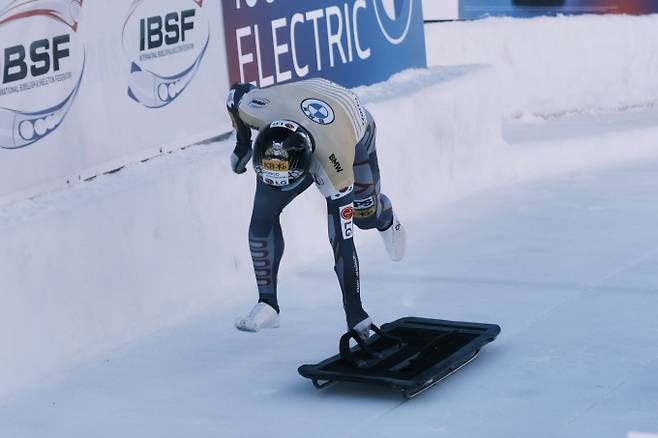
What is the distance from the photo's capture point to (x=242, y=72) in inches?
340

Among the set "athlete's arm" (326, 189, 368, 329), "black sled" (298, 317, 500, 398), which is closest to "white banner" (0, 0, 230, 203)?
"athlete's arm" (326, 189, 368, 329)

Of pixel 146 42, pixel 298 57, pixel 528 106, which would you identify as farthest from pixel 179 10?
pixel 528 106

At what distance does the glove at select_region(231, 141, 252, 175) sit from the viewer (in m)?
6.50

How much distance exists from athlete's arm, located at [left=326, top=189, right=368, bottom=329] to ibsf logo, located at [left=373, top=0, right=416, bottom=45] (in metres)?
4.59

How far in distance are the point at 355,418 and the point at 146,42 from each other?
3.21 m

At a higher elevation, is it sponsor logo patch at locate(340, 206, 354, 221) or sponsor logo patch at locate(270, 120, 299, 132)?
sponsor logo patch at locate(270, 120, 299, 132)

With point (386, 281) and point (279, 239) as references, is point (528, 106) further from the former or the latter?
point (279, 239)

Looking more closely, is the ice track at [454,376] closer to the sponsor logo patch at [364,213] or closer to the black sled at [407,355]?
the black sled at [407,355]

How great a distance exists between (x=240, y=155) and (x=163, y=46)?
167 centimetres

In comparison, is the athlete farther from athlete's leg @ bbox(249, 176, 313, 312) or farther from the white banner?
the white banner

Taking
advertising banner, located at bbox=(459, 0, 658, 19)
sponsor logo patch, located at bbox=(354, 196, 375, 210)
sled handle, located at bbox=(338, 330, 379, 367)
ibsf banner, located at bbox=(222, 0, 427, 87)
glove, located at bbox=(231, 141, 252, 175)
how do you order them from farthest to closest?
advertising banner, located at bbox=(459, 0, 658, 19), ibsf banner, located at bbox=(222, 0, 427, 87), sponsor logo patch, located at bbox=(354, 196, 375, 210), glove, located at bbox=(231, 141, 252, 175), sled handle, located at bbox=(338, 330, 379, 367)

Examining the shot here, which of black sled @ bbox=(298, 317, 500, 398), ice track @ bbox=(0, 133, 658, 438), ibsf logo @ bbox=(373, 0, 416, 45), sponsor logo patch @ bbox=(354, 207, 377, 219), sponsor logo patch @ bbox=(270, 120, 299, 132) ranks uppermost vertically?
ibsf logo @ bbox=(373, 0, 416, 45)

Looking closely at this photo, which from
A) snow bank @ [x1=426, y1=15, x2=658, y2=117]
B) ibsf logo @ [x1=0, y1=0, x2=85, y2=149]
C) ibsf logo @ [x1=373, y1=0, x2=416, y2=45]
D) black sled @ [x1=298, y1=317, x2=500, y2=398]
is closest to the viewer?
black sled @ [x1=298, y1=317, x2=500, y2=398]

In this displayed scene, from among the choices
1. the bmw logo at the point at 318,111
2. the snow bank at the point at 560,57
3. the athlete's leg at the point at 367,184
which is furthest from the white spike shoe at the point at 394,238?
the snow bank at the point at 560,57
